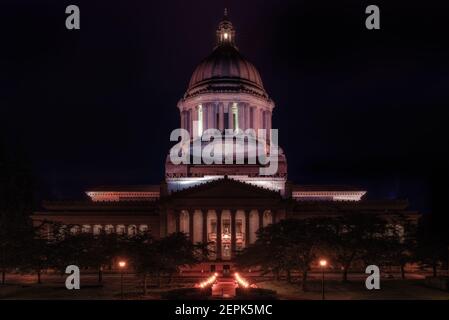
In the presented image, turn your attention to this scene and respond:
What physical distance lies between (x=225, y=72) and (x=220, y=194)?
3048 centimetres

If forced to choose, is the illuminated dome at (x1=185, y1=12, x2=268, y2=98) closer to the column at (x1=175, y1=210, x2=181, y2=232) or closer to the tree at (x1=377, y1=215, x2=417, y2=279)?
the column at (x1=175, y1=210, x2=181, y2=232)

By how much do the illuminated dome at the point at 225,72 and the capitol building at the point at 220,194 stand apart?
0.58 ft

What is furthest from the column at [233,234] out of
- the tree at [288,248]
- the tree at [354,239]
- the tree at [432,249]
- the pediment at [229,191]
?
the tree at [432,249]

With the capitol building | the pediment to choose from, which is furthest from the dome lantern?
the pediment

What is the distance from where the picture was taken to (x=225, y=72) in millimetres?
121500

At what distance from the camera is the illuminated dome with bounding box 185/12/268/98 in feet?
394

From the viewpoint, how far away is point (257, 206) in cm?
9881

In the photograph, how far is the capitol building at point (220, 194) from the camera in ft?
324

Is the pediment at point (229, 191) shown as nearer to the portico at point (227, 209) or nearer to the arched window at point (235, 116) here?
the portico at point (227, 209)

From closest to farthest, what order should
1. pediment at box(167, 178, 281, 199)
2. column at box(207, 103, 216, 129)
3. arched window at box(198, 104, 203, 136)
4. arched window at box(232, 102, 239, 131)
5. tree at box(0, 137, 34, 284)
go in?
pediment at box(167, 178, 281, 199)
tree at box(0, 137, 34, 284)
column at box(207, 103, 216, 129)
arched window at box(232, 102, 239, 131)
arched window at box(198, 104, 203, 136)

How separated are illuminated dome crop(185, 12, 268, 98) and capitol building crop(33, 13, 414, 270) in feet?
0.58

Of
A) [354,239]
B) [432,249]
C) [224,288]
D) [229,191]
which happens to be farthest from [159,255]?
[229,191]

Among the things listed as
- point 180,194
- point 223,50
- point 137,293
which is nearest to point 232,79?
point 223,50

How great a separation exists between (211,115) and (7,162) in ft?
114
